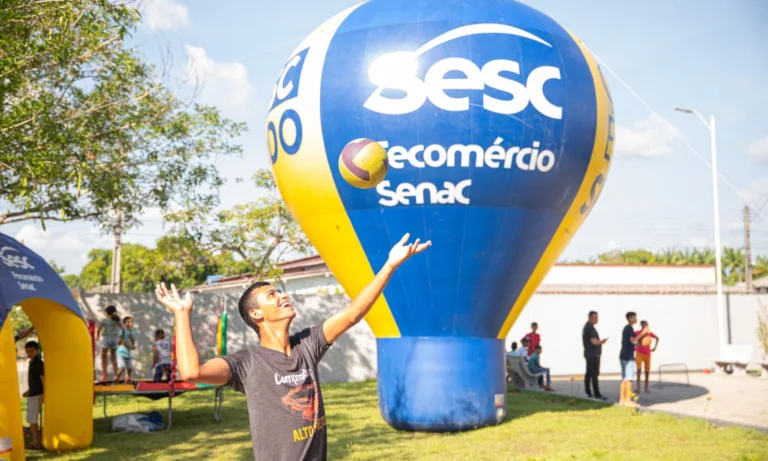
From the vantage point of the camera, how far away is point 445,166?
11586 mm

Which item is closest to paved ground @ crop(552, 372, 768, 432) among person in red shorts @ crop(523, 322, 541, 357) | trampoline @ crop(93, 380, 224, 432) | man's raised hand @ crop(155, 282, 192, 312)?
person in red shorts @ crop(523, 322, 541, 357)

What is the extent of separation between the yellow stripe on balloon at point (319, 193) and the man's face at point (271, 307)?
733cm

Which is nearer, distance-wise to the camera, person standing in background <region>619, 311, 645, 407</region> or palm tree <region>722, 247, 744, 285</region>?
person standing in background <region>619, 311, 645, 407</region>

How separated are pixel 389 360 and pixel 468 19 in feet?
17.8

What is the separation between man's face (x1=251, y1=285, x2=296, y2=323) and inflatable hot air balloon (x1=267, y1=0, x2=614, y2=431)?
7185 millimetres

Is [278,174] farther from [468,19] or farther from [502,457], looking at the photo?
[502,457]

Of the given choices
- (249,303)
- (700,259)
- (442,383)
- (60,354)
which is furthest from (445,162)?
(700,259)

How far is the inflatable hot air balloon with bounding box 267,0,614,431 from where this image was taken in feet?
37.9

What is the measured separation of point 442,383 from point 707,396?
8270 mm

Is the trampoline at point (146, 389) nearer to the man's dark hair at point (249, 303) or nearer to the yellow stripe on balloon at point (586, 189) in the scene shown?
the yellow stripe on balloon at point (586, 189)

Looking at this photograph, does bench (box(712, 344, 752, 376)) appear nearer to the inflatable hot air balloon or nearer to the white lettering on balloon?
the inflatable hot air balloon

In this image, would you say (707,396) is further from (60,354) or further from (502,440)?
(60,354)

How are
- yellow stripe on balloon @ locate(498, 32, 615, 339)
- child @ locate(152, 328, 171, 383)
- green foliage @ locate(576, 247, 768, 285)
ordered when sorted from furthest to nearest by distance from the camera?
green foliage @ locate(576, 247, 768, 285), child @ locate(152, 328, 171, 383), yellow stripe on balloon @ locate(498, 32, 615, 339)

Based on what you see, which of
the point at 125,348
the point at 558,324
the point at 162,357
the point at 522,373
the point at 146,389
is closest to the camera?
the point at 146,389
